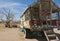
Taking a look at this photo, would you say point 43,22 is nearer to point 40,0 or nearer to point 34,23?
point 34,23

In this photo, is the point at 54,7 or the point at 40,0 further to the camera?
the point at 54,7

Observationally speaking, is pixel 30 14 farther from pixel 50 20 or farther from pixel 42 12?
pixel 50 20

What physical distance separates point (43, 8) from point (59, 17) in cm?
164

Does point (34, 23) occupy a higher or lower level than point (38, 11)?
lower

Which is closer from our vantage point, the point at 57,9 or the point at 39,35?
the point at 57,9

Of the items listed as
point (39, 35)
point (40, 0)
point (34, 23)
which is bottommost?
point (39, 35)

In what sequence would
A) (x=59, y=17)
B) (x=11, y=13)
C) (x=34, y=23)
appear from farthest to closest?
(x=11, y=13), (x=59, y=17), (x=34, y=23)

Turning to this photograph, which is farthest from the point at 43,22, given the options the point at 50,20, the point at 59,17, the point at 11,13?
the point at 11,13

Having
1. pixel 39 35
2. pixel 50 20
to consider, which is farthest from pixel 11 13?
pixel 50 20

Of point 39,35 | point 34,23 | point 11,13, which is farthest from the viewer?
point 11,13

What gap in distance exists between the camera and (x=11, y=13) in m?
45.1

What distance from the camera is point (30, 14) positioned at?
11547 millimetres

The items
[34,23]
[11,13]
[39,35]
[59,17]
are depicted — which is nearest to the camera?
[34,23]

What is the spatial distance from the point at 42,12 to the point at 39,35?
352 cm
